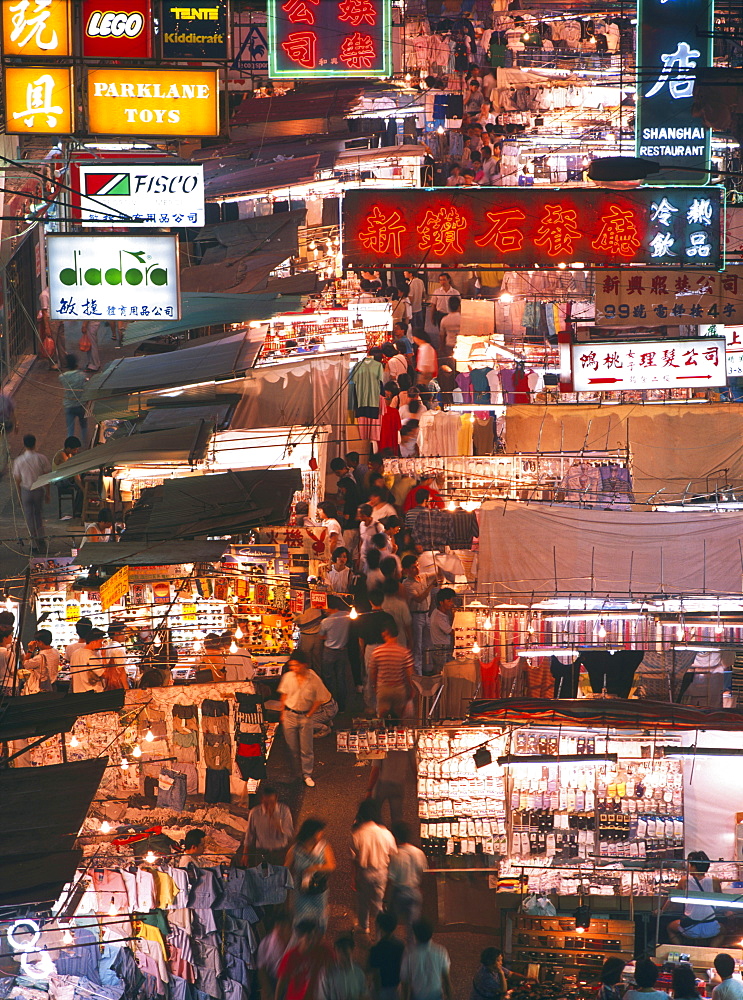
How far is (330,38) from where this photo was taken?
44.0 feet

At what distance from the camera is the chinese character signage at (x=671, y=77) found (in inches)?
500

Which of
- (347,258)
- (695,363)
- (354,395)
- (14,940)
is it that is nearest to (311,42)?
(347,258)

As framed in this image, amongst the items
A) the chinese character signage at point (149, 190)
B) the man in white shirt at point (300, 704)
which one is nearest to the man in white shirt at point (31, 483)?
the chinese character signage at point (149, 190)

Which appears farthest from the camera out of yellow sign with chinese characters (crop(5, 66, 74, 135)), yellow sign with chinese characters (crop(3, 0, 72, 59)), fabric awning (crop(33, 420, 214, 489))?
fabric awning (crop(33, 420, 214, 489))

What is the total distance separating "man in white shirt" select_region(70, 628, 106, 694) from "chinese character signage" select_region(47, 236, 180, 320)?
294cm

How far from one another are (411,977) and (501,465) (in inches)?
287

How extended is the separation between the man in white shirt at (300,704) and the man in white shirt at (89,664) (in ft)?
5.97

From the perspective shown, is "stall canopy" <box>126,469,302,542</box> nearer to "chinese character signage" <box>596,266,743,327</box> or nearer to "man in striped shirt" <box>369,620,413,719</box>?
"man in striped shirt" <box>369,620,413,719</box>

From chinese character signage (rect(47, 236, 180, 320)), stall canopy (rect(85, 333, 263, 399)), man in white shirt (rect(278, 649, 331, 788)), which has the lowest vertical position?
man in white shirt (rect(278, 649, 331, 788))

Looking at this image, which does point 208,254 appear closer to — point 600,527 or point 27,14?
point 27,14

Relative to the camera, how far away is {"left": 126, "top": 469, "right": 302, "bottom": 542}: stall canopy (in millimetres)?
11438

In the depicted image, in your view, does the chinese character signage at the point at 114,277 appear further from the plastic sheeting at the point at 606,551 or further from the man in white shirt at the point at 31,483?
the plastic sheeting at the point at 606,551

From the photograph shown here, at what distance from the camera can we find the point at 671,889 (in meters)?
8.97

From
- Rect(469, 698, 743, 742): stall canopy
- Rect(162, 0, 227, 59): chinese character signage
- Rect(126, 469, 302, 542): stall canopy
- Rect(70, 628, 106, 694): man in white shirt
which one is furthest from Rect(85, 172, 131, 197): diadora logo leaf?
Rect(469, 698, 743, 742): stall canopy
